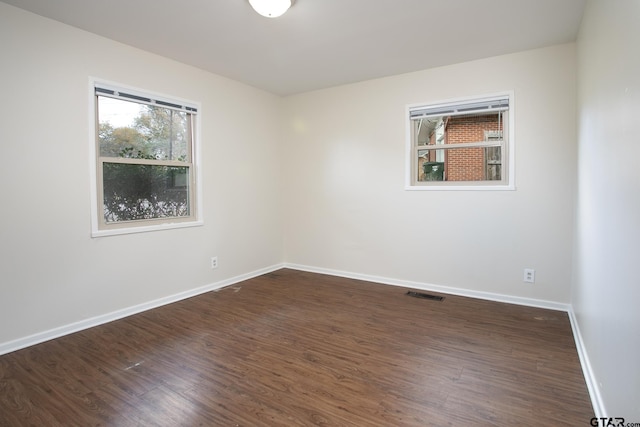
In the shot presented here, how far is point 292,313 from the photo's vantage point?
10.9ft

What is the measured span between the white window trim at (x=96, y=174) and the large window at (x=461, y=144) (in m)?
2.51

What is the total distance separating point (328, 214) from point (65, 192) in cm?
299

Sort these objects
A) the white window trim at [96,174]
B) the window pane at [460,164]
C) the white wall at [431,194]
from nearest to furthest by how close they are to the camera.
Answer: the white window trim at [96,174] → the white wall at [431,194] → the window pane at [460,164]

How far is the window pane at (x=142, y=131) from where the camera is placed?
314 cm

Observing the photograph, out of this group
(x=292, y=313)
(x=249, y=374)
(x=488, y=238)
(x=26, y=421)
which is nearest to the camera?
(x=26, y=421)

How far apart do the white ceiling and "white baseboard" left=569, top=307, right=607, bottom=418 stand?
252 cm

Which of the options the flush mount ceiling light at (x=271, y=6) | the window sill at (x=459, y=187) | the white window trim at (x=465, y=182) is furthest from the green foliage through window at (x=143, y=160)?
the window sill at (x=459, y=187)

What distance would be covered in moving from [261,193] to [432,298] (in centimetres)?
266

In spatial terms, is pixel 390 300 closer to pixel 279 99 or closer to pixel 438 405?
pixel 438 405

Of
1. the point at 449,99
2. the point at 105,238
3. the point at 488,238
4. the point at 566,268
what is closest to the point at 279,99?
the point at 449,99

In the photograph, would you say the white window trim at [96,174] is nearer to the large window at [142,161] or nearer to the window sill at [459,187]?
the large window at [142,161]

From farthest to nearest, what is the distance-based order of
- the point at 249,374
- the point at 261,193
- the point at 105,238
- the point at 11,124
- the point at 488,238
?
the point at 261,193 → the point at 488,238 → the point at 105,238 → the point at 11,124 → the point at 249,374

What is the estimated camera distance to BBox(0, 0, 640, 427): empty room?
6.15 feet

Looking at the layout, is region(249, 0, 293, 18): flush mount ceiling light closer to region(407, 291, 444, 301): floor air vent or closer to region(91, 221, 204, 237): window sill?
region(91, 221, 204, 237): window sill
